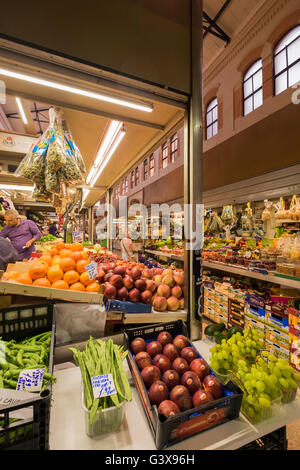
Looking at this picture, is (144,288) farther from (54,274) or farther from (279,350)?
(279,350)

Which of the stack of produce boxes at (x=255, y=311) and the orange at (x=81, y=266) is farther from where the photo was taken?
the stack of produce boxes at (x=255, y=311)

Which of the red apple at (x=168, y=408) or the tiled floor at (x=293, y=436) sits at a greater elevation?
the red apple at (x=168, y=408)

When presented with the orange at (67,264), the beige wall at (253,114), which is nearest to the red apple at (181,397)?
the orange at (67,264)

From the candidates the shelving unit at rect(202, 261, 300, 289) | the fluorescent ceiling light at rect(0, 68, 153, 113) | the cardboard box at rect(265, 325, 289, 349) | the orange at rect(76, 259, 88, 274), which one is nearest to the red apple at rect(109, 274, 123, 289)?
the orange at rect(76, 259, 88, 274)

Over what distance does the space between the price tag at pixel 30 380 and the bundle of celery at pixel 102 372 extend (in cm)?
17

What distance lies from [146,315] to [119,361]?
1.76 ft

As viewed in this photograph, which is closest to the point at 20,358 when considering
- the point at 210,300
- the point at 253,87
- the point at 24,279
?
the point at 24,279

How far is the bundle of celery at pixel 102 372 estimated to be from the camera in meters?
0.85

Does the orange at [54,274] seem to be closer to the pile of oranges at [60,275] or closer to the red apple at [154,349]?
the pile of oranges at [60,275]

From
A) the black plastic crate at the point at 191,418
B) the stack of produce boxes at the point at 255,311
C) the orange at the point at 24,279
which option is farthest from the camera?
the stack of produce boxes at the point at 255,311

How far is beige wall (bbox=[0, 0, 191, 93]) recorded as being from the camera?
1.12m

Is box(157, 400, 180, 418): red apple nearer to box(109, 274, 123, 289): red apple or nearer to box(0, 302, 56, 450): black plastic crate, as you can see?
box(0, 302, 56, 450): black plastic crate

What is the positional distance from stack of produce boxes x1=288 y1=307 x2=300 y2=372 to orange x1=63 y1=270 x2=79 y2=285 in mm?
2471

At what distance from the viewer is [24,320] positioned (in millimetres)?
1307
